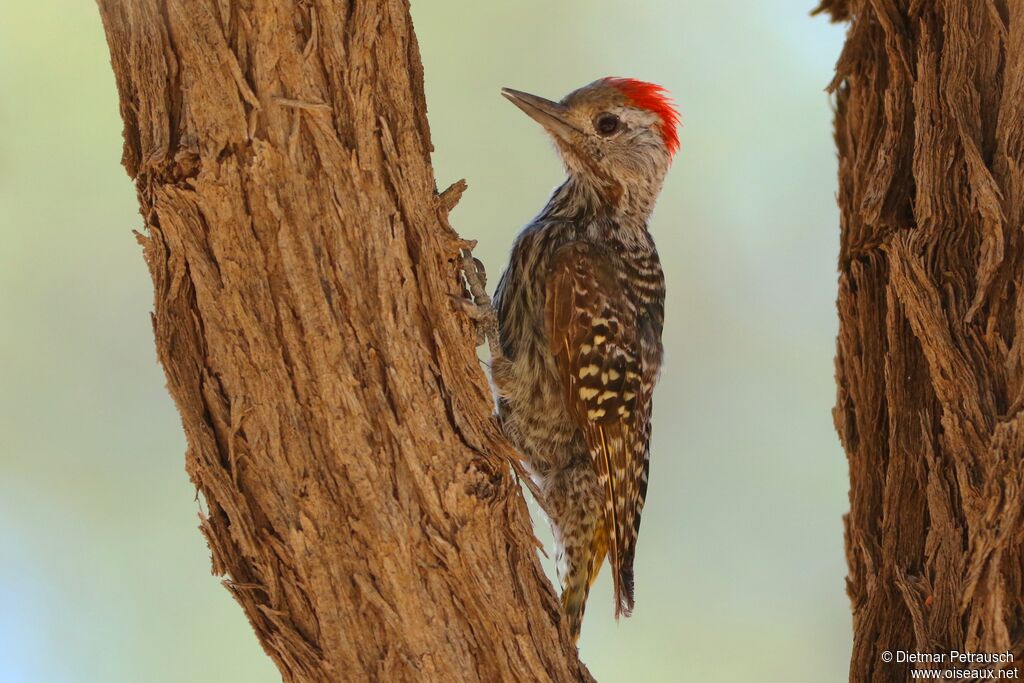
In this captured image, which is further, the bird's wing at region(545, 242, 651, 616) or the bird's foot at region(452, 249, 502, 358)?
the bird's wing at region(545, 242, 651, 616)

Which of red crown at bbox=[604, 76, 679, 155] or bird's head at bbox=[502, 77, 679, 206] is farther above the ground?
red crown at bbox=[604, 76, 679, 155]

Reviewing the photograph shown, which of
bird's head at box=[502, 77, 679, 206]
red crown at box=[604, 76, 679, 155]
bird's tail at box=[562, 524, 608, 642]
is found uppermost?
red crown at box=[604, 76, 679, 155]

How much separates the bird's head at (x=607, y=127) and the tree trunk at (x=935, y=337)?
1410 millimetres

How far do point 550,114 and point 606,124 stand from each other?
0.25 metres

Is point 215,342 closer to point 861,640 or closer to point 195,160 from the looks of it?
point 195,160

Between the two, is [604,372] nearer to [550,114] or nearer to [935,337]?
[550,114]

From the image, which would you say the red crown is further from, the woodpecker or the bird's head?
the woodpecker

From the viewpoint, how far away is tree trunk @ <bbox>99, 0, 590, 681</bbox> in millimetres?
2494

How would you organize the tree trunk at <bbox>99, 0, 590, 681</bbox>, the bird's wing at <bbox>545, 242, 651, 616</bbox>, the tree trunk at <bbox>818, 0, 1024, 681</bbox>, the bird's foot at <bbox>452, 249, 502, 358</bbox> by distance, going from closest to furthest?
the tree trunk at <bbox>99, 0, 590, 681</bbox> < the tree trunk at <bbox>818, 0, 1024, 681</bbox> < the bird's foot at <bbox>452, 249, 502, 358</bbox> < the bird's wing at <bbox>545, 242, 651, 616</bbox>

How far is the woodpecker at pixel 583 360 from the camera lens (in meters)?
4.17

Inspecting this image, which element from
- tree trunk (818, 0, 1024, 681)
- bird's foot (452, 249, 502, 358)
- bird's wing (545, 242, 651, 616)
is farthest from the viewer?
bird's wing (545, 242, 651, 616)

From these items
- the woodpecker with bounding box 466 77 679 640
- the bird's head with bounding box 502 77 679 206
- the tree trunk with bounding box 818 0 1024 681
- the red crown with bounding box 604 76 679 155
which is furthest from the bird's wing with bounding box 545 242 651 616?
the tree trunk with bounding box 818 0 1024 681

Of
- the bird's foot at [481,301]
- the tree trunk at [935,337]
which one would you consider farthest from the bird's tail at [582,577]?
the tree trunk at [935,337]

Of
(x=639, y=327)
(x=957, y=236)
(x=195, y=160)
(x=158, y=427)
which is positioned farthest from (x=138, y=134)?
(x=158, y=427)
